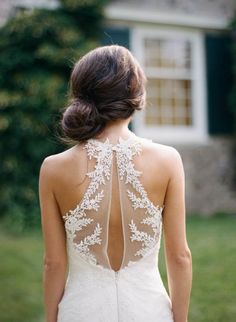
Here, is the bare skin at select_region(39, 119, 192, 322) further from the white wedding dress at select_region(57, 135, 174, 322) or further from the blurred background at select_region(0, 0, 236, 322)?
the blurred background at select_region(0, 0, 236, 322)

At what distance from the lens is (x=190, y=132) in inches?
425

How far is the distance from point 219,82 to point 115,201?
30.4 ft

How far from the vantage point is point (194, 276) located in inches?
222

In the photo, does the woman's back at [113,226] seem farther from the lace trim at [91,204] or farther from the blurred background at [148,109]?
the blurred background at [148,109]

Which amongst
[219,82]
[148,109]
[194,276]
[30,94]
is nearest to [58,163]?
[194,276]

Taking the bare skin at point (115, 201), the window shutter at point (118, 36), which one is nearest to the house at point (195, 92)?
the window shutter at point (118, 36)

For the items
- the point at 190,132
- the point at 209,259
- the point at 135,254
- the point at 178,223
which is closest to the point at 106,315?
the point at 135,254

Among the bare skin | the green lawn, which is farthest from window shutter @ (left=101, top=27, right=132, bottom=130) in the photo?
the bare skin

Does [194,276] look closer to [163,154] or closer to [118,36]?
[163,154]

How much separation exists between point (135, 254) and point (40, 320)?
8.69 ft

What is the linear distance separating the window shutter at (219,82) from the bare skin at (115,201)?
29.2 feet

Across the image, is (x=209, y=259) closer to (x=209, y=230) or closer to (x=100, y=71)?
(x=209, y=230)

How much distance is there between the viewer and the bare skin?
6.51ft

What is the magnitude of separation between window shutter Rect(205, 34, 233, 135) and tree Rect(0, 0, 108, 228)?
2.82m
